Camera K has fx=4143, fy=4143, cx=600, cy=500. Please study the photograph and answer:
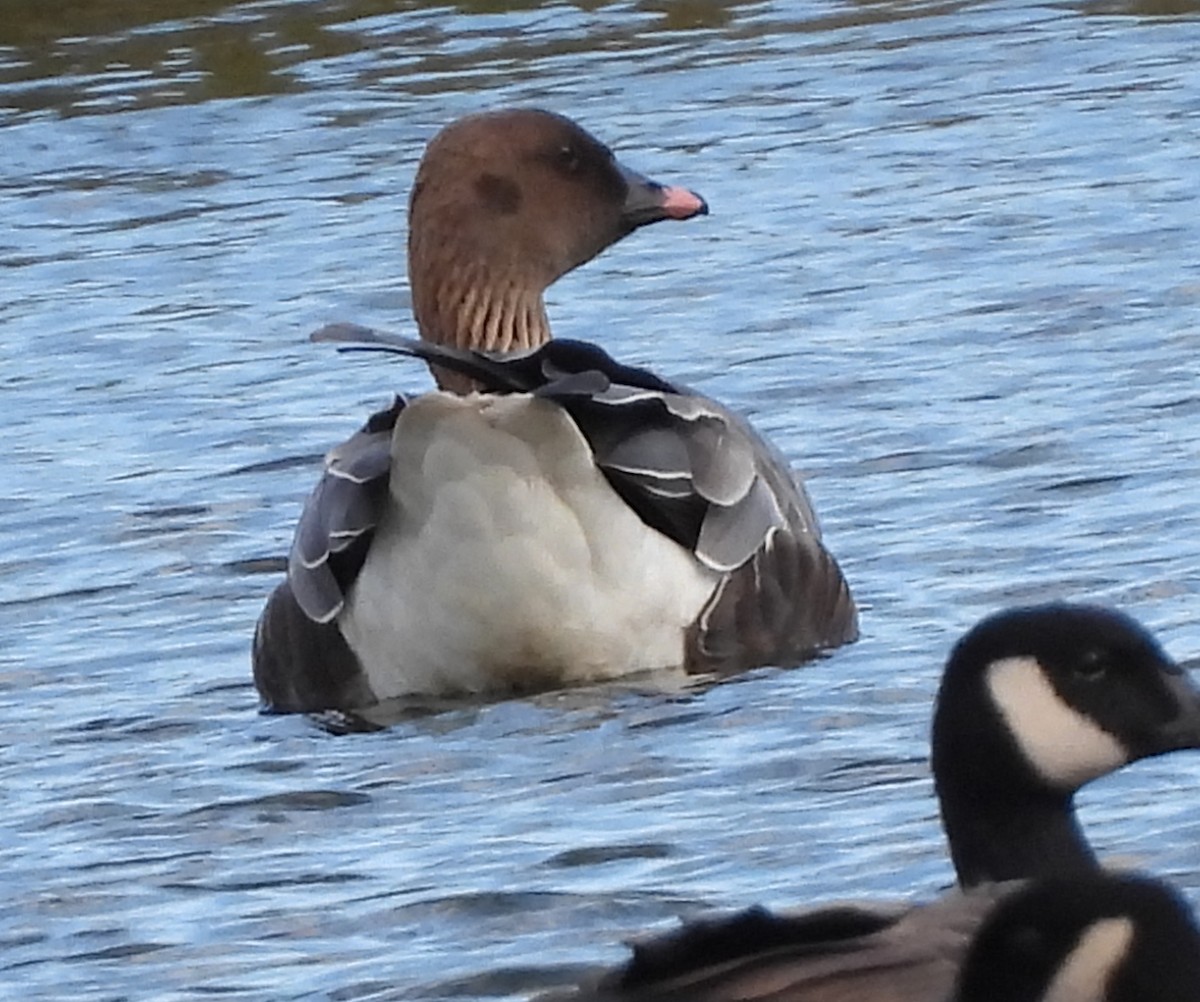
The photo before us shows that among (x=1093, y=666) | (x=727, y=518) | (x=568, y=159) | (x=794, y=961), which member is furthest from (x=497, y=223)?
(x=794, y=961)

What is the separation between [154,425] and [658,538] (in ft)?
13.3

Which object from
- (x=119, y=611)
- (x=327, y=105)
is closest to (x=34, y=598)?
(x=119, y=611)

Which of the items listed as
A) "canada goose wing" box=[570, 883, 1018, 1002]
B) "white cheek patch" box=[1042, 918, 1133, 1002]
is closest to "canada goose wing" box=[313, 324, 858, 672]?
"canada goose wing" box=[570, 883, 1018, 1002]

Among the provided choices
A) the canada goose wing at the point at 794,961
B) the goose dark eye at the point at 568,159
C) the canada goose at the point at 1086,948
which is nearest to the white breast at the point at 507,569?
the goose dark eye at the point at 568,159

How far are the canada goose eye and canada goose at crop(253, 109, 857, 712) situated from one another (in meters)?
2.66

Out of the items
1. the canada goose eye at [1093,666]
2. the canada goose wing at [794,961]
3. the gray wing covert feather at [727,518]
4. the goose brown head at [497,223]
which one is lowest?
the gray wing covert feather at [727,518]

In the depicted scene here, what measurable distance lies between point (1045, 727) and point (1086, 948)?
148cm

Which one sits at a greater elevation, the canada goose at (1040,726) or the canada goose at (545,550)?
the canada goose at (1040,726)

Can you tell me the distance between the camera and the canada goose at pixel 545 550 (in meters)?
9.45

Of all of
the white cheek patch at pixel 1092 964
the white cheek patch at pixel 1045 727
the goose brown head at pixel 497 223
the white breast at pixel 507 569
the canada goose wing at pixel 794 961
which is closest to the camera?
the white cheek patch at pixel 1092 964

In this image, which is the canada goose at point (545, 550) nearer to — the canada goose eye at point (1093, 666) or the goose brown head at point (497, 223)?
the goose brown head at point (497, 223)

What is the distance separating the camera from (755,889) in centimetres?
798

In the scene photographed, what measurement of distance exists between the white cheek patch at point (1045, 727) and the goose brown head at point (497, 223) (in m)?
4.39

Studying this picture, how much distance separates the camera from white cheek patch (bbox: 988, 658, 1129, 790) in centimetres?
669
